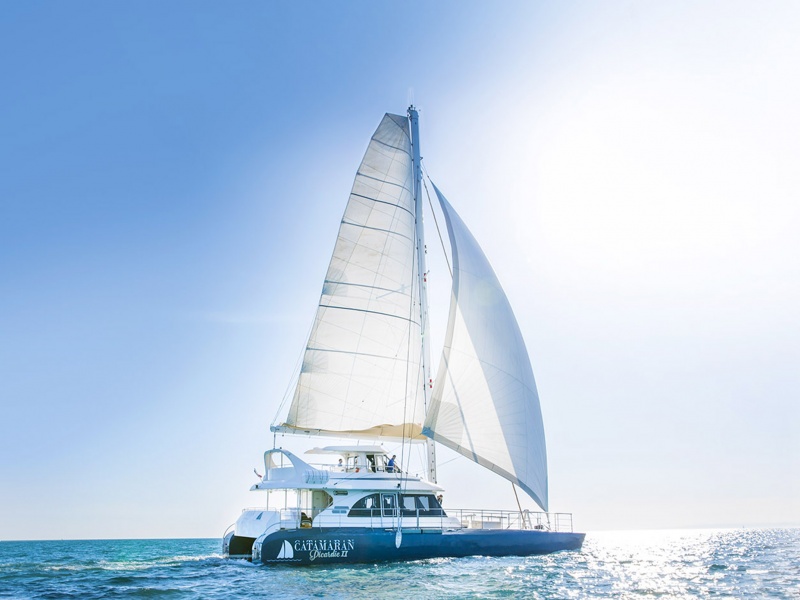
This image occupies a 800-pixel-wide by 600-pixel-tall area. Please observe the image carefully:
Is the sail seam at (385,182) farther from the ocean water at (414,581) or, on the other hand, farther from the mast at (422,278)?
the ocean water at (414,581)

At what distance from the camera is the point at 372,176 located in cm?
2859

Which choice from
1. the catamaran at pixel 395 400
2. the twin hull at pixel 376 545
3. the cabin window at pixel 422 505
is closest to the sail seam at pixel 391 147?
the catamaran at pixel 395 400

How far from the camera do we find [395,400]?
2716cm

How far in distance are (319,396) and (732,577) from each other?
14671 mm

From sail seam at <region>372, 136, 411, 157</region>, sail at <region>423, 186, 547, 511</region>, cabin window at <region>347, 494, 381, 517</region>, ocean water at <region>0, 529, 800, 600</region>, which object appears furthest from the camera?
sail seam at <region>372, 136, 411, 157</region>

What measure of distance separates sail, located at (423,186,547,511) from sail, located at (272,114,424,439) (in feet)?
8.03

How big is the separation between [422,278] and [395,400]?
4.81 meters

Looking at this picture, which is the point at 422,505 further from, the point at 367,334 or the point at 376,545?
the point at 367,334

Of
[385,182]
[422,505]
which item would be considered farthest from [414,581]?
[385,182]

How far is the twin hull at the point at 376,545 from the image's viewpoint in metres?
21.2

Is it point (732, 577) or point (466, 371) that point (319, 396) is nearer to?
point (466, 371)

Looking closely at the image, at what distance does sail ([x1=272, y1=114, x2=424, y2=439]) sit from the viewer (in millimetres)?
26641

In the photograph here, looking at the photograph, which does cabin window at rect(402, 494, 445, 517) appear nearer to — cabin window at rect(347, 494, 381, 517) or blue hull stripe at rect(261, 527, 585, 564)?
blue hull stripe at rect(261, 527, 585, 564)

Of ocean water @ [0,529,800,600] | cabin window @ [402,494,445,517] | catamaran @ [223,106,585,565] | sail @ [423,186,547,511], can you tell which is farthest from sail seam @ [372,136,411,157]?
ocean water @ [0,529,800,600]
